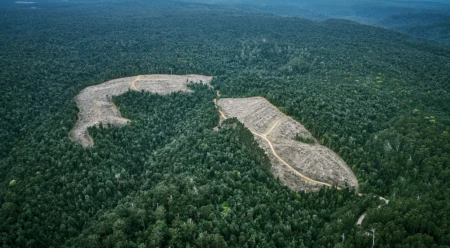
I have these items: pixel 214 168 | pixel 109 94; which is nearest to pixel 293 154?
pixel 214 168

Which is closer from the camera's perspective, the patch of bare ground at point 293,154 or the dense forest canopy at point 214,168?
the dense forest canopy at point 214,168

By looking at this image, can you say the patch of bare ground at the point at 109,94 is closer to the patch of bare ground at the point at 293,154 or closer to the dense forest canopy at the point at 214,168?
the dense forest canopy at the point at 214,168

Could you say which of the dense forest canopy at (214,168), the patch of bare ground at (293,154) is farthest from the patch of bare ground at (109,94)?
the patch of bare ground at (293,154)

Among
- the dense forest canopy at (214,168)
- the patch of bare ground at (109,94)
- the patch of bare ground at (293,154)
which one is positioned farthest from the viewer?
the patch of bare ground at (109,94)

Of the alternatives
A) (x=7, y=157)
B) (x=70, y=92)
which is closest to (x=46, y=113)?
(x=70, y=92)

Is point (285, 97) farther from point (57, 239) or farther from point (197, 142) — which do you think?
point (57, 239)

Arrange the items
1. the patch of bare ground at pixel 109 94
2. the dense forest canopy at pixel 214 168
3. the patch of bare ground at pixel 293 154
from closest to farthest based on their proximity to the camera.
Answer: the dense forest canopy at pixel 214 168 < the patch of bare ground at pixel 293 154 < the patch of bare ground at pixel 109 94

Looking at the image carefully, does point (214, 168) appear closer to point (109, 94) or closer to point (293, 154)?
point (293, 154)
